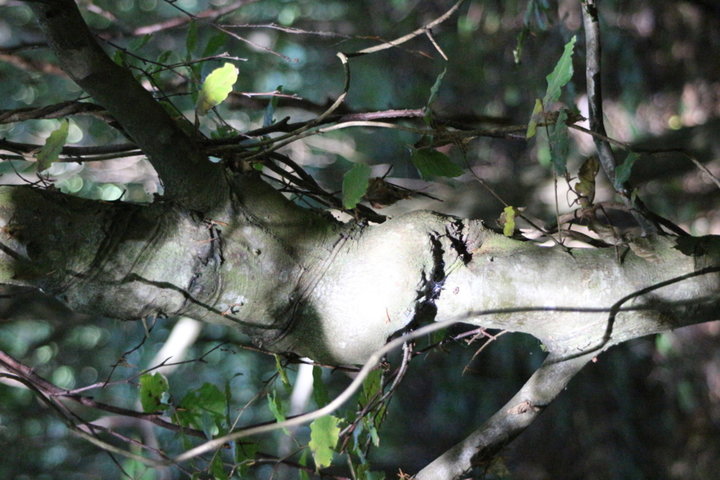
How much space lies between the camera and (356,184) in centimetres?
66

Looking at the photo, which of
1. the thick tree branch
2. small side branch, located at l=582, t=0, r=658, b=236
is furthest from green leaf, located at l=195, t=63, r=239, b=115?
small side branch, located at l=582, t=0, r=658, b=236

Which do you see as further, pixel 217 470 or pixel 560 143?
pixel 217 470

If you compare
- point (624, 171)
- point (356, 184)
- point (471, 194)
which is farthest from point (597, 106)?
point (471, 194)

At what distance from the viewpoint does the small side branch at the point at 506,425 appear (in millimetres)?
701

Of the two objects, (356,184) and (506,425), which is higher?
(356,184)

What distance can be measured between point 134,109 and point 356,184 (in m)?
0.22

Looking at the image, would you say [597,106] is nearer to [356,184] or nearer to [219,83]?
[356,184]

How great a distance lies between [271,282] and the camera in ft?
2.23

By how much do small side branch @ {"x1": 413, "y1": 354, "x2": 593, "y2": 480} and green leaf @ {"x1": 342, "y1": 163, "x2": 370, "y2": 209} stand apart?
28 cm

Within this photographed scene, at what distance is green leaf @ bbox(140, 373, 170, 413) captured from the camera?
0.73 metres

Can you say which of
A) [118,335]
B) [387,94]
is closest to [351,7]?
[387,94]

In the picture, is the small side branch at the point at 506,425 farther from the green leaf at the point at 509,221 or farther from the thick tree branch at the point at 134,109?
the thick tree branch at the point at 134,109

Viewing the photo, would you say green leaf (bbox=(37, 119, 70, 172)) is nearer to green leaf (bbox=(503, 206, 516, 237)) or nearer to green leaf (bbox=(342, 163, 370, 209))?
green leaf (bbox=(342, 163, 370, 209))

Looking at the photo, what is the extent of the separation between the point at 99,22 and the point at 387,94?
4.45 feet
